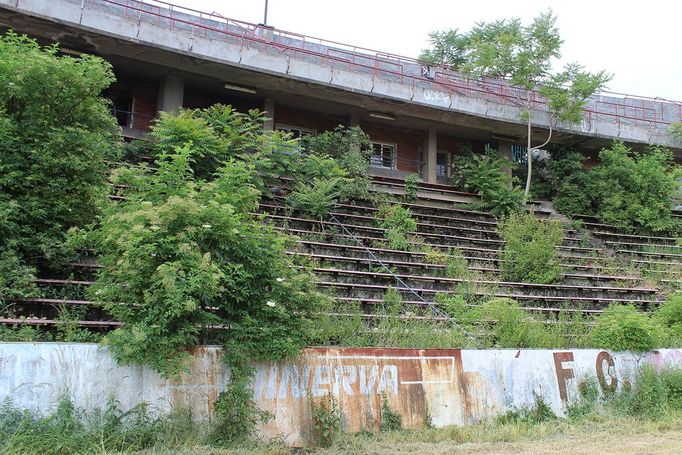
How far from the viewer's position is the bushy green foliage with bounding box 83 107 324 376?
22.4 ft

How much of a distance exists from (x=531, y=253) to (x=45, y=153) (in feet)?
42.2

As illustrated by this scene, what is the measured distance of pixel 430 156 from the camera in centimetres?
2552

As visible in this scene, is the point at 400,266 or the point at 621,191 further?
the point at 621,191

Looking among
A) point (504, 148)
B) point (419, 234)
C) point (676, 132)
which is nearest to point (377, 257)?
point (419, 234)

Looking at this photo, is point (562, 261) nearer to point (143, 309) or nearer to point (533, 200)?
point (533, 200)

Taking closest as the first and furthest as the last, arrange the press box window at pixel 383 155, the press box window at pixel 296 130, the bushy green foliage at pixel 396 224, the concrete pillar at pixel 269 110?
the bushy green foliage at pixel 396 224 < the concrete pillar at pixel 269 110 < the press box window at pixel 296 130 < the press box window at pixel 383 155

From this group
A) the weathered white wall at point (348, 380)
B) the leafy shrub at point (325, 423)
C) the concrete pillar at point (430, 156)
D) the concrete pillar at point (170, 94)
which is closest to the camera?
the weathered white wall at point (348, 380)

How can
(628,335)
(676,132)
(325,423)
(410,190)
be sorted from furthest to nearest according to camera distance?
(676,132), (410,190), (628,335), (325,423)

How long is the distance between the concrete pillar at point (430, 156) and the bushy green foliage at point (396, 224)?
21.4 feet

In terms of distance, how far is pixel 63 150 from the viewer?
976 centimetres

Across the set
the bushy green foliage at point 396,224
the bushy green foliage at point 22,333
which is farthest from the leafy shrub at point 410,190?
the bushy green foliage at point 22,333

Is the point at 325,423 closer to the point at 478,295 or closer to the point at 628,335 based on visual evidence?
the point at 628,335

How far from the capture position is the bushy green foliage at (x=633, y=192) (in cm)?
2308

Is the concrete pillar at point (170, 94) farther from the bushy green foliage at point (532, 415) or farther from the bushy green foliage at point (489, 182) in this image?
the bushy green foliage at point (532, 415)
